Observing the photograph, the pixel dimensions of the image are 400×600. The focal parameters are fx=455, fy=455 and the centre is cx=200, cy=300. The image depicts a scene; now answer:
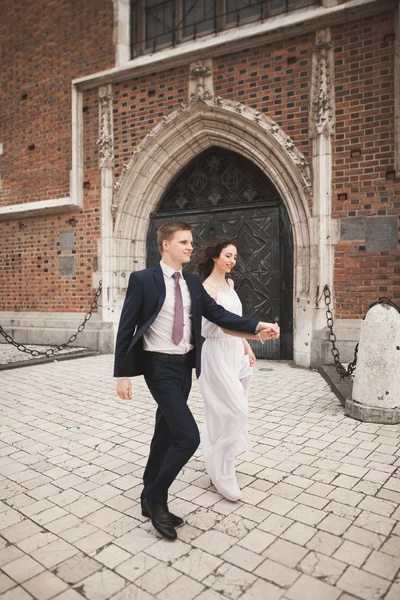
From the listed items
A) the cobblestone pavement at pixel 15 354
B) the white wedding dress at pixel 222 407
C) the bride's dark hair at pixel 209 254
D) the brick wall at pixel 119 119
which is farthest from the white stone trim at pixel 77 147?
the white wedding dress at pixel 222 407

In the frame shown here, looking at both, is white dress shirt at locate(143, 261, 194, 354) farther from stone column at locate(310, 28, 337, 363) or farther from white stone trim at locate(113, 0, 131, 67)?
white stone trim at locate(113, 0, 131, 67)

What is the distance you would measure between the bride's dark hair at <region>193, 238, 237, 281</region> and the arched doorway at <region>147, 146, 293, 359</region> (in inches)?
197

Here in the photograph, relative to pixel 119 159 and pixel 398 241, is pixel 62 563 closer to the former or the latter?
pixel 398 241

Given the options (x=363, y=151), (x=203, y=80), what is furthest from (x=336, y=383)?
(x=203, y=80)

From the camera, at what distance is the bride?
2969 millimetres

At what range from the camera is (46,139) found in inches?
391

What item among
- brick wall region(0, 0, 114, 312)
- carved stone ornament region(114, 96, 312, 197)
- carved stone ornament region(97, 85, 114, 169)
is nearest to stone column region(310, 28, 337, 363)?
carved stone ornament region(114, 96, 312, 197)

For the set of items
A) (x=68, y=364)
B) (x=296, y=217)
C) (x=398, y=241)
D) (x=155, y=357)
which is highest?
(x=296, y=217)

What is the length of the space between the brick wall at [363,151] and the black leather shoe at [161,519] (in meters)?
5.44

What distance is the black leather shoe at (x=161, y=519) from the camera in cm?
242

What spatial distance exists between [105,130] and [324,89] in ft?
14.1

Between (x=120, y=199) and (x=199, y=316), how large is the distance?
699cm

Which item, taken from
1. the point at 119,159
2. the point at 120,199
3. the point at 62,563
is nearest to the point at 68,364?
the point at 120,199

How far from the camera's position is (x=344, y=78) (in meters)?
7.20
